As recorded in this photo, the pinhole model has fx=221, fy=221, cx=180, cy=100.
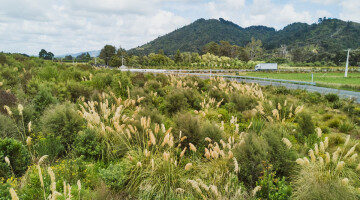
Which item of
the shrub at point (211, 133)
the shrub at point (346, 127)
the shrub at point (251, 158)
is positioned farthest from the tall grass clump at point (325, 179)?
the shrub at point (346, 127)

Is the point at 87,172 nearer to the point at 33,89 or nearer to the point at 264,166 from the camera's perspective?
the point at 264,166

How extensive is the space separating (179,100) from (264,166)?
4.97 metres

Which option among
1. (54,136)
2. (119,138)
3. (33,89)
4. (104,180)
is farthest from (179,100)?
(33,89)

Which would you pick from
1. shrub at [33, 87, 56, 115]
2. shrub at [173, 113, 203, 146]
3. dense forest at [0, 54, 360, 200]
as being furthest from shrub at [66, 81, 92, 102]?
shrub at [173, 113, 203, 146]

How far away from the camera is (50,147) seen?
456 centimetres

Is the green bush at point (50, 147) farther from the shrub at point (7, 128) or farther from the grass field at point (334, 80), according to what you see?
the grass field at point (334, 80)

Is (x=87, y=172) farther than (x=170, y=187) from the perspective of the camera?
Yes

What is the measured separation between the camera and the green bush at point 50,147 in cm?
443

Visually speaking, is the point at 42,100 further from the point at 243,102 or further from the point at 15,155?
the point at 243,102

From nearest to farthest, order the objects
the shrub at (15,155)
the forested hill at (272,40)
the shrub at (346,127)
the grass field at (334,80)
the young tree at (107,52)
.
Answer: the shrub at (15,155)
the shrub at (346,127)
the grass field at (334,80)
the young tree at (107,52)
the forested hill at (272,40)

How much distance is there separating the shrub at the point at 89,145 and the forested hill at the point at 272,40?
10535cm

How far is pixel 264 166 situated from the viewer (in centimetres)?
360

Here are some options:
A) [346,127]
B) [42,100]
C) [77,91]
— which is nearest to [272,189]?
[346,127]

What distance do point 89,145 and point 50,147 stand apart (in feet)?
2.58
